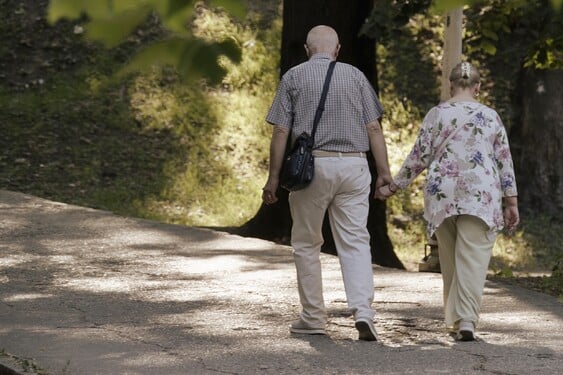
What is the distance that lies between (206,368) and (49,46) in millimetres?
13848

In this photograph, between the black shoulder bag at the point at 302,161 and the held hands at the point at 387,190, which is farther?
the held hands at the point at 387,190

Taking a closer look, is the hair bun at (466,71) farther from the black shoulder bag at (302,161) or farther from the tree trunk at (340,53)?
the tree trunk at (340,53)

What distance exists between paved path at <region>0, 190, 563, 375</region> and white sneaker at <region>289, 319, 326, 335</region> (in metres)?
0.08

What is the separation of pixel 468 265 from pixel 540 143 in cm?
1033

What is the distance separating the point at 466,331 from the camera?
776 centimetres

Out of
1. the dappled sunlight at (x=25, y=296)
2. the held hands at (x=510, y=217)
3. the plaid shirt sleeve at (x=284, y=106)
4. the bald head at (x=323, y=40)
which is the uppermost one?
the bald head at (x=323, y=40)

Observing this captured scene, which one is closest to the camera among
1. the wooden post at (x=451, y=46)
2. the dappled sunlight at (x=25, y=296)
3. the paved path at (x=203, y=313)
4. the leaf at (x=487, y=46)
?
the paved path at (x=203, y=313)

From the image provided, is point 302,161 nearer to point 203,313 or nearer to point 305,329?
point 305,329

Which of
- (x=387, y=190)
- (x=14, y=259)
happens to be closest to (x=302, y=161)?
(x=387, y=190)

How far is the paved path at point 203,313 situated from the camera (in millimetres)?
7082

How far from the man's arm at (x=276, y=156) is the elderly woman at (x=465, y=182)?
663 millimetres

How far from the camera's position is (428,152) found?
309 inches

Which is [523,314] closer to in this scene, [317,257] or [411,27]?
[317,257]

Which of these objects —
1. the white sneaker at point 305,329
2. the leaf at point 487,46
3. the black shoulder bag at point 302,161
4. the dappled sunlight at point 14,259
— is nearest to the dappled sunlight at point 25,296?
the dappled sunlight at point 14,259
